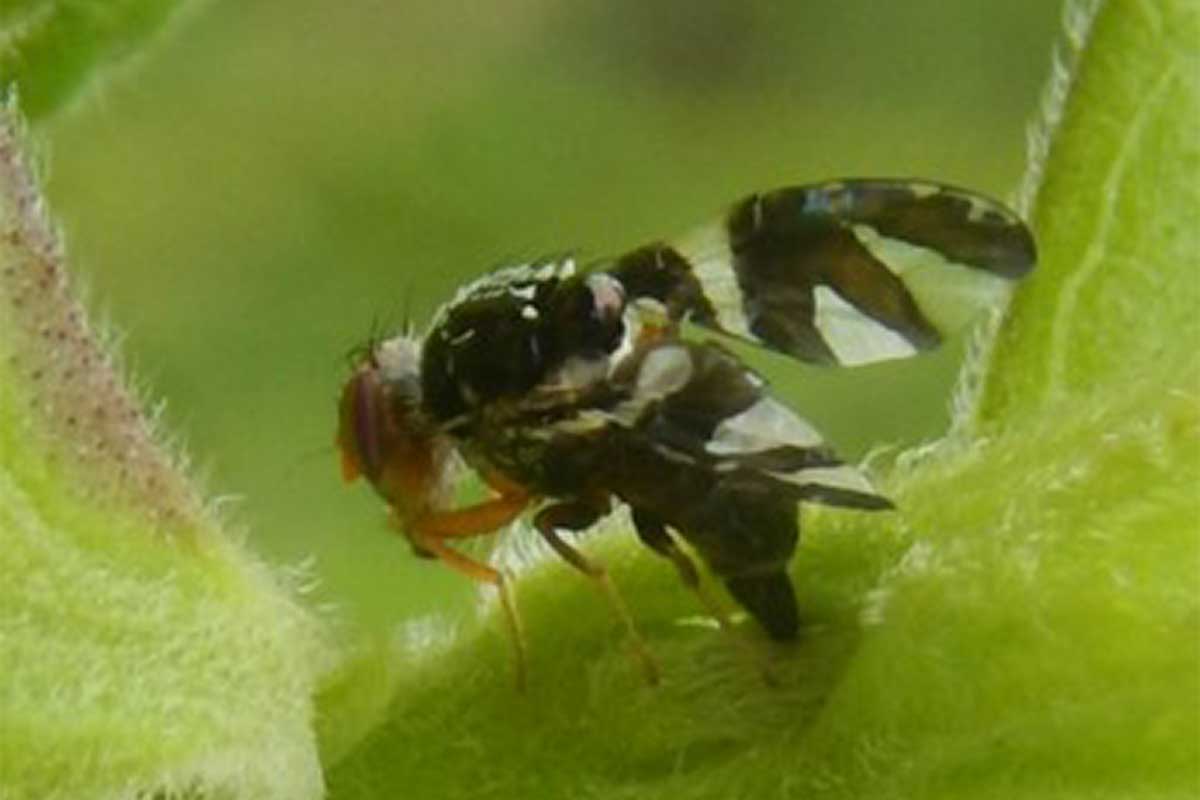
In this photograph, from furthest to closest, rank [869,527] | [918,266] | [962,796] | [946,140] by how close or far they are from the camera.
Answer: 1. [946,140]
2. [918,266]
3. [869,527]
4. [962,796]

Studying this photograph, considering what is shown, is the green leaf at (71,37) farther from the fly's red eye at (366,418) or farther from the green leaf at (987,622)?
the green leaf at (987,622)

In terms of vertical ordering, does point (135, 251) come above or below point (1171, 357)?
below

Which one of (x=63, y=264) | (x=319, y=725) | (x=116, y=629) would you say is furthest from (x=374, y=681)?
(x=63, y=264)

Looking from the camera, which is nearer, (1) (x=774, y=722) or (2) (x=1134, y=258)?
(1) (x=774, y=722)

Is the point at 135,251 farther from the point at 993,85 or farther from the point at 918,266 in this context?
the point at 918,266

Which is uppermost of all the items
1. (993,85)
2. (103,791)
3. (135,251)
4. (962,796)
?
(103,791)

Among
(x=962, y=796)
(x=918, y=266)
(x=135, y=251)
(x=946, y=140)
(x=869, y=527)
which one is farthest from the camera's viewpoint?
(x=946, y=140)

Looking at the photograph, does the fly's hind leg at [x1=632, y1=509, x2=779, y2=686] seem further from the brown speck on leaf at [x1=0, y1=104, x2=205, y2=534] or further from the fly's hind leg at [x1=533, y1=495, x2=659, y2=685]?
the brown speck on leaf at [x1=0, y1=104, x2=205, y2=534]
